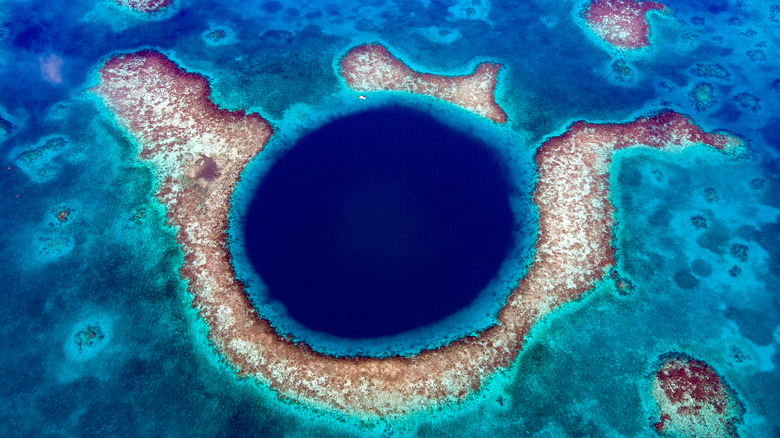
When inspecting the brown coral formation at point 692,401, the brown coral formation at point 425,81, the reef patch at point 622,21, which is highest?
the reef patch at point 622,21

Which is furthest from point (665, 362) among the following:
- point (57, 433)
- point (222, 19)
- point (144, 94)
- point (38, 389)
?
point (222, 19)

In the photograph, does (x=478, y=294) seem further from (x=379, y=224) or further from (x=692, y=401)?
(x=692, y=401)

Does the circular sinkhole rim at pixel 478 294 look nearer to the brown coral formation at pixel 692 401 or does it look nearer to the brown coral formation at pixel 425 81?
the brown coral formation at pixel 425 81

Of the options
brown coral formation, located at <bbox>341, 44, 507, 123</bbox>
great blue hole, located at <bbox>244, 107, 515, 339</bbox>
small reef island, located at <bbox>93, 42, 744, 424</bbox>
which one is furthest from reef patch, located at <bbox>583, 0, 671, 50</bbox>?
great blue hole, located at <bbox>244, 107, 515, 339</bbox>

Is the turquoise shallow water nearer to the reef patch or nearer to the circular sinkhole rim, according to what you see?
the circular sinkhole rim

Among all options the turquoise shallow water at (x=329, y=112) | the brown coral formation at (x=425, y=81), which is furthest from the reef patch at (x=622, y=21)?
the brown coral formation at (x=425, y=81)
